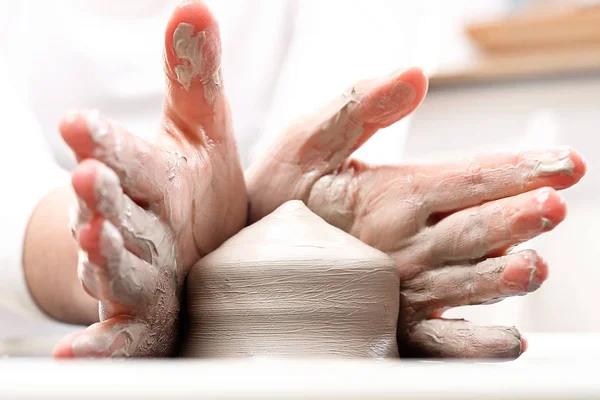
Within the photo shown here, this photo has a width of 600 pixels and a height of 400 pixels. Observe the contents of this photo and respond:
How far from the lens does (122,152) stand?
41cm

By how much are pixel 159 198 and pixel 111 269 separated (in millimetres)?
77

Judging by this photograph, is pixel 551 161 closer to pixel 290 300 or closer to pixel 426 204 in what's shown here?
pixel 426 204

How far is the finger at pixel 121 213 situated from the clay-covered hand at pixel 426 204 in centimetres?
19

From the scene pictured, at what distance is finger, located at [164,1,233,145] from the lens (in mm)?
463

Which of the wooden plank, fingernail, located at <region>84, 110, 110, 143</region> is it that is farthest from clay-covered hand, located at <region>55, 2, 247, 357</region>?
the wooden plank

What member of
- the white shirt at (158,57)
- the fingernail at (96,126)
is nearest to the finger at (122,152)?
the fingernail at (96,126)

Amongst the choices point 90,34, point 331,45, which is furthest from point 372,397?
point 90,34

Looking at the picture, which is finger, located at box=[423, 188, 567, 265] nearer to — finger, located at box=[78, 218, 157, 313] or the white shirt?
finger, located at box=[78, 218, 157, 313]

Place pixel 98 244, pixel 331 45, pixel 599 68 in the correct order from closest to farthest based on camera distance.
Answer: pixel 98 244, pixel 331 45, pixel 599 68

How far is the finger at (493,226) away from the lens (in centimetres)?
51

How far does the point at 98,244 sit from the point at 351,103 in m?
0.29

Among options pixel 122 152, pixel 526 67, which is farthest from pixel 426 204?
pixel 526 67

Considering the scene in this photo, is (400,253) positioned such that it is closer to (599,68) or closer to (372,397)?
(372,397)

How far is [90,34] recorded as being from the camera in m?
1.08
